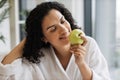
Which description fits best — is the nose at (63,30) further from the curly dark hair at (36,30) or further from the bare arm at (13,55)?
the bare arm at (13,55)

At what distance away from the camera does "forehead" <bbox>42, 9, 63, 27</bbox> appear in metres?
1.32

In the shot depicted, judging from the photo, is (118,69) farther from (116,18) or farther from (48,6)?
(48,6)

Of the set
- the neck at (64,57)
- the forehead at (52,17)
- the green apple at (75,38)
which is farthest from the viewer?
the neck at (64,57)

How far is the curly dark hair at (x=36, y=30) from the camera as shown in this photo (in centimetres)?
140

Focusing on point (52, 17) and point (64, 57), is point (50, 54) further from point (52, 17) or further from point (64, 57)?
point (52, 17)

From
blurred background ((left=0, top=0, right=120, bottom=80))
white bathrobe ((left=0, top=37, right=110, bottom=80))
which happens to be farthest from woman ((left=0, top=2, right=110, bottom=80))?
blurred background ((left=0, top=0, right=120, bottom=80))

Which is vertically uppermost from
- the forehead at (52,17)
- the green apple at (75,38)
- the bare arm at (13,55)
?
the forehead at (52,17)

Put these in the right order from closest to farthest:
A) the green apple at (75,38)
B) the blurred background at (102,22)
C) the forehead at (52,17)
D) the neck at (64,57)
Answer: the green apple at (75,38), the forehead at (52,17), the neck at (64,57), the blurred background at (102,22)

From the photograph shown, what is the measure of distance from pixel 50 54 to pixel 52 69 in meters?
0.10

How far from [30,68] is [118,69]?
3.93 ft

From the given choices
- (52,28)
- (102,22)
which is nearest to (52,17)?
(52,28)

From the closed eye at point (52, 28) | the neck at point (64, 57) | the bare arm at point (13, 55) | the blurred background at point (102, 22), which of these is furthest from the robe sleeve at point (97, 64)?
the blurred background at point (102, 22)

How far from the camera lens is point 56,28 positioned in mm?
1310

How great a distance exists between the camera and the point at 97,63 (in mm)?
1375
